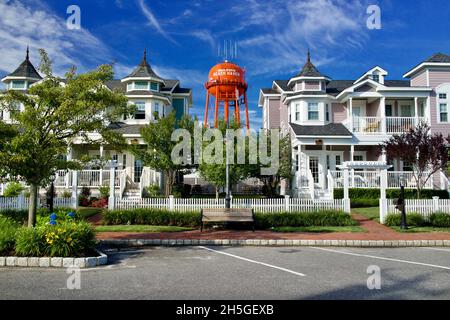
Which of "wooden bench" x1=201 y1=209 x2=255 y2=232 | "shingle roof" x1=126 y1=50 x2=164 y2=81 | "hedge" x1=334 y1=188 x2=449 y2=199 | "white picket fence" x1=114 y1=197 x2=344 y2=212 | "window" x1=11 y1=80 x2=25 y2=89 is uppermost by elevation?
"shingle roof" x1=126 y1=50 x2=164 y2=81

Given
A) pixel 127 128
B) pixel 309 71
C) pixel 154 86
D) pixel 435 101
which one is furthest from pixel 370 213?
pixel 154 86

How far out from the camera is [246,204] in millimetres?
16109

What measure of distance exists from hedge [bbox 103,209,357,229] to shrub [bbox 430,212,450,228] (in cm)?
334

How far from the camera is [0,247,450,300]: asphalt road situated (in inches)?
236

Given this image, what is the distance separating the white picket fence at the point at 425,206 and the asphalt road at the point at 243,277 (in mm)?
5665

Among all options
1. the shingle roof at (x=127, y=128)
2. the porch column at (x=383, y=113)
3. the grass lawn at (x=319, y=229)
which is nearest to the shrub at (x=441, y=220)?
the grass lawn at (x=319, y=229)

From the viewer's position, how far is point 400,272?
7.75 metres

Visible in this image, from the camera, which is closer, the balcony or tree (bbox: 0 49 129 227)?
tree (bbox: 0 49 129 227)

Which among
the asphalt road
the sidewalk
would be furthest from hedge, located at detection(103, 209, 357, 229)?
the asphalt road

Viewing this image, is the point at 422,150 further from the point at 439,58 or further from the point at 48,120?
the point at 48,120

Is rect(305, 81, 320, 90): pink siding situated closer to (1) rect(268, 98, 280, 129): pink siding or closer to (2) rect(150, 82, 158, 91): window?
(1) rect(268, 98, 280, 129): pink siding

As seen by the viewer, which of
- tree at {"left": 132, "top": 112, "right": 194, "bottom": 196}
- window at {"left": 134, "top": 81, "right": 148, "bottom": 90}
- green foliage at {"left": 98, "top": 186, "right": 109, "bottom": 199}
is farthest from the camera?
window at {"left": 134, "top": 81, "right": 148, "bottom": 90}
